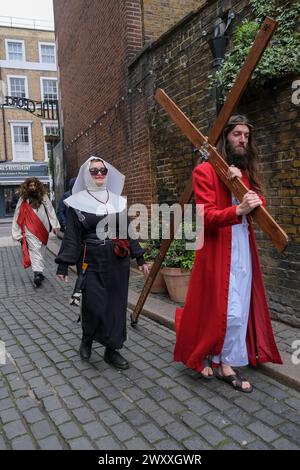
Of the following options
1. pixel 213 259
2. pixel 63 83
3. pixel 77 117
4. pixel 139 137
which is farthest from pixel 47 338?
pixel 63 83

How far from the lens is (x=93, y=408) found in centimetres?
291

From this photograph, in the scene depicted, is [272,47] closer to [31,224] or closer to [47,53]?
[31,224]

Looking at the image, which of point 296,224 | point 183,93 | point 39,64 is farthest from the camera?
point 39,64

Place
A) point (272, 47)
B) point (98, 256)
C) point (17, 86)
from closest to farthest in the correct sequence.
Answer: point (98, 256) → point (272, 47) → point (17, 86)

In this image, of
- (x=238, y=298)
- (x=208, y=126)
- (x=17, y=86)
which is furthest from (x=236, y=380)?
(x=17, y=86)

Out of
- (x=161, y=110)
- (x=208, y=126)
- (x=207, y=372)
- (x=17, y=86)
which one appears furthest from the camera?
(x=17, y=86)

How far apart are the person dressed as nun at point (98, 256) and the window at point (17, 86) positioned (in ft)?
98.4

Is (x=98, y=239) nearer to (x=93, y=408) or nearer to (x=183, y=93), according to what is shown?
(x=93, y=408)

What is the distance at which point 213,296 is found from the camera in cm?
296

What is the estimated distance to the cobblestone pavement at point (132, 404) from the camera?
250 cm

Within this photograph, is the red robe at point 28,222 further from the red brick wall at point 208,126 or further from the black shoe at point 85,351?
the black shoe at point 85,351

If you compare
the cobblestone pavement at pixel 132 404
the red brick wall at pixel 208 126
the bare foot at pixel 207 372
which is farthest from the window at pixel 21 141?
the bare foot at pixel 207 372

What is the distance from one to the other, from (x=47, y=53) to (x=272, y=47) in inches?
1234

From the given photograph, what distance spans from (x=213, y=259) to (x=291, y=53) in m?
2.25
